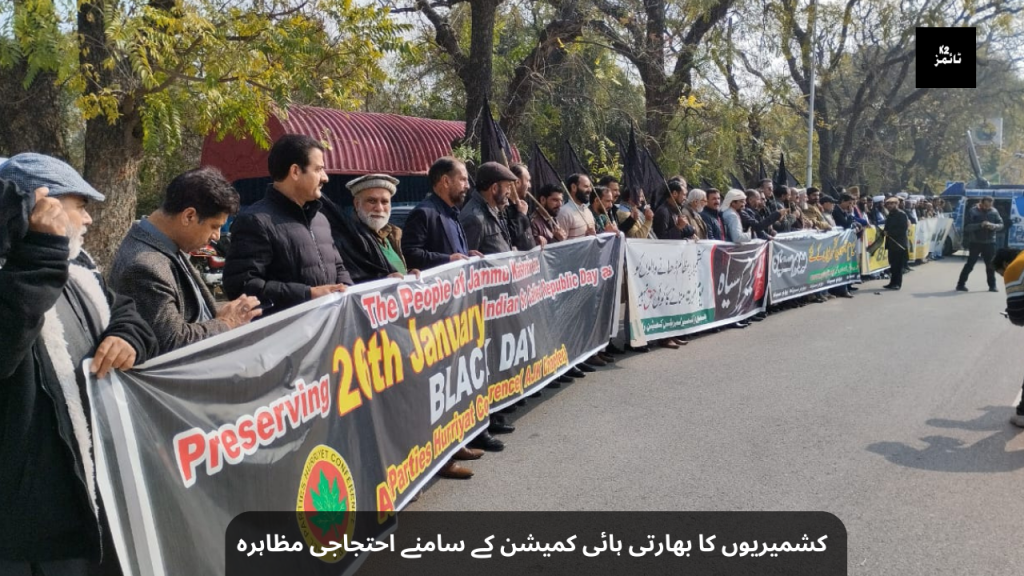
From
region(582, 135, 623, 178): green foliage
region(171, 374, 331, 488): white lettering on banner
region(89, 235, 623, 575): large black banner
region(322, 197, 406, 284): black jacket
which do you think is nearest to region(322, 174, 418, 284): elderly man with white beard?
region(322, 197, 406, 284): black jacket

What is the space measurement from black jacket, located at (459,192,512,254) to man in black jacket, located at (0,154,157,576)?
163 inches

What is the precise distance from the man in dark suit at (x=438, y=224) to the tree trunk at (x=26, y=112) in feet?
18.2

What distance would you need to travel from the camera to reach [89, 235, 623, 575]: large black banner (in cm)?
241

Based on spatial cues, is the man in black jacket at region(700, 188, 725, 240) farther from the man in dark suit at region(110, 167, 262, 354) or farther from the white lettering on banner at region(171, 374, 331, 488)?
the man in dark suit at region(110, 167, 262, 354)

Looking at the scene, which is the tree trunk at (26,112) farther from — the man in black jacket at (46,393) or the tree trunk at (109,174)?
the man in black jacket at (46,393)

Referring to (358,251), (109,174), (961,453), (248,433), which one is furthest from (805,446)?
(109,174)

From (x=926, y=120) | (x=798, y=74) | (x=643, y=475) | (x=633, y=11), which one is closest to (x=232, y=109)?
(x=643, y=475)

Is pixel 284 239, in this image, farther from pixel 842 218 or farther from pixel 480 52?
pixel 842 218

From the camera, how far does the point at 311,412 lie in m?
3.28

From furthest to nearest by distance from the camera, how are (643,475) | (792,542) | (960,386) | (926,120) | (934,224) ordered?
1. (926,120)
2. (934,224)
3. (960,386)
4. (643,475)
5. (792,542)

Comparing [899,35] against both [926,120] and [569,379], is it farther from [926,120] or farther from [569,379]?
[569,379]

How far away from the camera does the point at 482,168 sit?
6.61m

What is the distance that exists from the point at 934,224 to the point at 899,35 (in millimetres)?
9594

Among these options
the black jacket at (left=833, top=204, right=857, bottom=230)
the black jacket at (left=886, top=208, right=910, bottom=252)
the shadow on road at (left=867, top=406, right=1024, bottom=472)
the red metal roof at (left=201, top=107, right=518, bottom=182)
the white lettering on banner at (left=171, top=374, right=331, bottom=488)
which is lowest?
the shadow on road at (left=867, top=406, right=1024, bottom=472)
